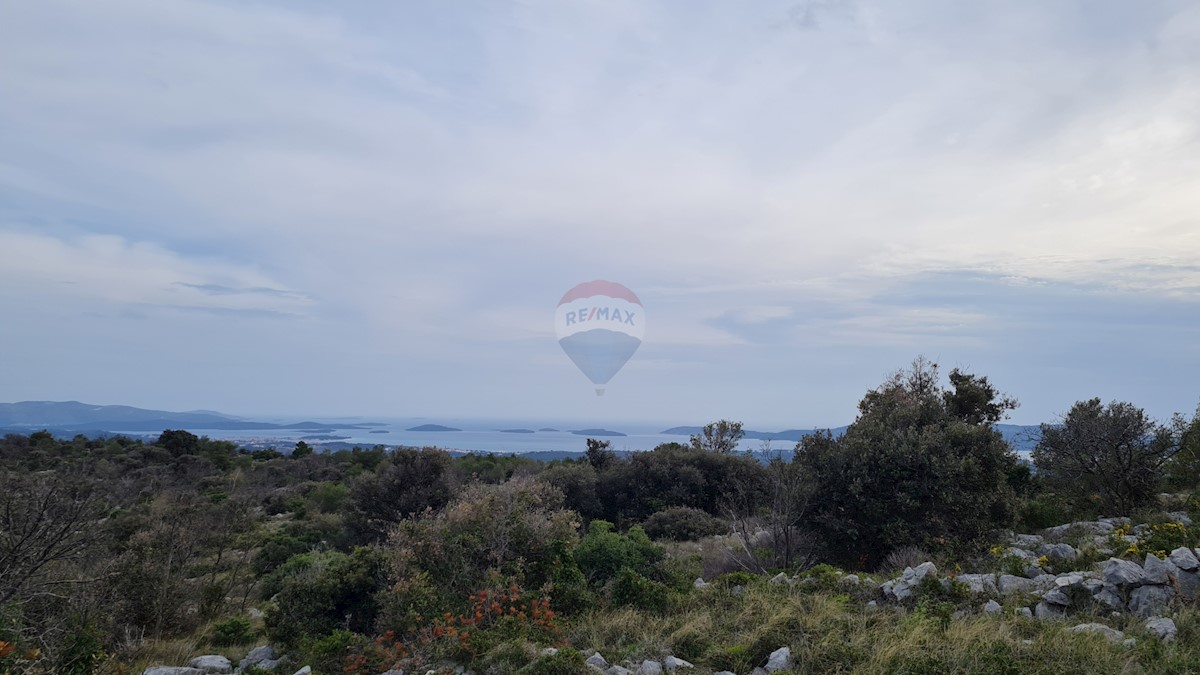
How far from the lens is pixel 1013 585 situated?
8898mm

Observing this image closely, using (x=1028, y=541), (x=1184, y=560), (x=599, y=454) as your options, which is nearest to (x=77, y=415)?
(x=599, y=454)

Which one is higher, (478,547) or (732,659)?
(478,547)

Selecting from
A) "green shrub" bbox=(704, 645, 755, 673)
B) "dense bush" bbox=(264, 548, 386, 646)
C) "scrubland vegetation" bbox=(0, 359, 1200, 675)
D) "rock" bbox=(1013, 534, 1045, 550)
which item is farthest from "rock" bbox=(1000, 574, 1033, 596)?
"dense bush" bbox=(264, 548, 386, 646)

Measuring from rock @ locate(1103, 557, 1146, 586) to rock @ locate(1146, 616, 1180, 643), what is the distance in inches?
36.8

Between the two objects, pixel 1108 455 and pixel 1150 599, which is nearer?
pixel 1150 599

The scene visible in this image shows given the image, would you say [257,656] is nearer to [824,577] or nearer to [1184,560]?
[824,577]

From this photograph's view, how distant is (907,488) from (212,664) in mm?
11110

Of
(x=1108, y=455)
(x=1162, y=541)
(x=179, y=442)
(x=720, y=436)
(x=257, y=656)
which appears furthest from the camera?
(x=179, y=442)

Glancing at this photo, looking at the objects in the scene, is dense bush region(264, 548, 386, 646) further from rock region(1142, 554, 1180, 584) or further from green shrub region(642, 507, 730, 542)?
rock region(1142, 554, 1180, 584)

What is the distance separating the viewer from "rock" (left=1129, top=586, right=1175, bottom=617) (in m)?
7.73

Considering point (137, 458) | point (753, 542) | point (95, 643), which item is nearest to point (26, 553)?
point (95, 643)

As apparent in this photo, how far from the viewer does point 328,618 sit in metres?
9.66

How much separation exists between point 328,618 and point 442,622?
2.25m

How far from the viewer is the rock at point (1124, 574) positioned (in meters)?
8.06
